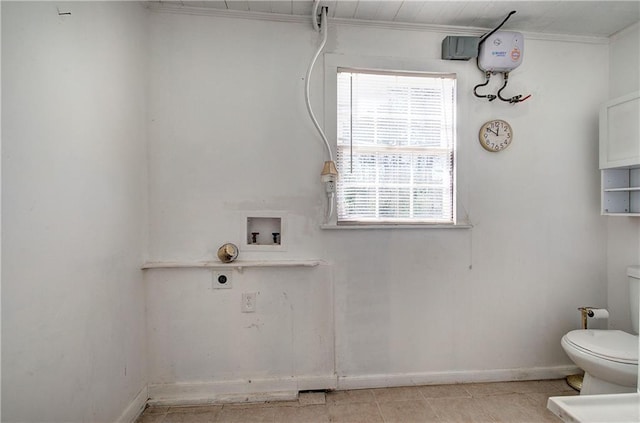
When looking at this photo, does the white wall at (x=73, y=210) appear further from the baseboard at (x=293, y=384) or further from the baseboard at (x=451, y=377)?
the baseboard at (x=451, y=377)

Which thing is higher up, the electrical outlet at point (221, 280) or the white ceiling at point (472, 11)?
the white ceiling at point (472, 11)

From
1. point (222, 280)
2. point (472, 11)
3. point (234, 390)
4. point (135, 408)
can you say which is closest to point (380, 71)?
point (472, 11)

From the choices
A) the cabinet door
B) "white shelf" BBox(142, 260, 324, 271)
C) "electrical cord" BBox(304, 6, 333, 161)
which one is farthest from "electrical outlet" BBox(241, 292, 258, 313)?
the cabinet door

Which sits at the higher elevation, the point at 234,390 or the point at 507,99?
the point at 507,99

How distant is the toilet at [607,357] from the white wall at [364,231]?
0.33 meters

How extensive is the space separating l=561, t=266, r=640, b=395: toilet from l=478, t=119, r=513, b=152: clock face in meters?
1.10

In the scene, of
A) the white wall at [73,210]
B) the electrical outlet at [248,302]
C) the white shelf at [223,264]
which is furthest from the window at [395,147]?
the white wall at [73,210]

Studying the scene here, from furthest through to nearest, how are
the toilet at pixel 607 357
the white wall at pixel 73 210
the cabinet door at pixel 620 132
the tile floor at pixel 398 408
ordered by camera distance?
the cabinet door at pixel 620 132 < the tile floor at pixel 398 408 < the toilet at pixel 607 357 < the white wall at pixel 73 210

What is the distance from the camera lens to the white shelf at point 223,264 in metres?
1.71

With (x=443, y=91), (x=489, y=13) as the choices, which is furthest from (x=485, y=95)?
(x=489, y=13)

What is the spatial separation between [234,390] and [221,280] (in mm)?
701

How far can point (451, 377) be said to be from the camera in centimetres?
190

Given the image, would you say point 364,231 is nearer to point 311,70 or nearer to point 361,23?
point 311,70

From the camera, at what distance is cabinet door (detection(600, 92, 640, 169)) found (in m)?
1.68
